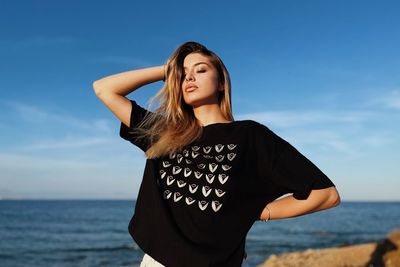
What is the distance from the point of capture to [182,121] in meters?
3.45

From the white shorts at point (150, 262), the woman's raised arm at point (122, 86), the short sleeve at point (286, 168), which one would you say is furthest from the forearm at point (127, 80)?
the white shorts at point (150, 262)

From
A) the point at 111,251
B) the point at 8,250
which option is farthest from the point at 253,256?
the point at 8,250

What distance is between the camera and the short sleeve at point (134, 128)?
3.45 meters

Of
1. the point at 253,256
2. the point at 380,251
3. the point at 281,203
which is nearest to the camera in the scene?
the point at 281,203

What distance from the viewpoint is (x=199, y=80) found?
3402 mm

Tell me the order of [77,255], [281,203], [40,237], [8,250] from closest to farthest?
[281,203] < [77,255] < [8,250] < [40,237]

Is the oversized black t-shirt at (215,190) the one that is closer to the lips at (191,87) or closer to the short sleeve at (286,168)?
the short sleeve at (286,168)

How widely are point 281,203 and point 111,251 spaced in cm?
2837

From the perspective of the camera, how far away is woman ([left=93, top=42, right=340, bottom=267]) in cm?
290

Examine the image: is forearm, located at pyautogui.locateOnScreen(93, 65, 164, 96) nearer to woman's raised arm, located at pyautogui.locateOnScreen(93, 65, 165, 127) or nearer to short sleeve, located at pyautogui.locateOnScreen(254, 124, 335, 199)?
woman's raised arm, located at pyautogui.locateOnScreen(93, 65, 165, 127)

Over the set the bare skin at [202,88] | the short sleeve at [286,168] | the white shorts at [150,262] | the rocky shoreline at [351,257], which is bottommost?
the rocky shoreline at [351,257]

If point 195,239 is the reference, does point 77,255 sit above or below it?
below

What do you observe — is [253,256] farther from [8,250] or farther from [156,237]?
[156,237]

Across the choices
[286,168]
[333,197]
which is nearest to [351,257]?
[333,197]
